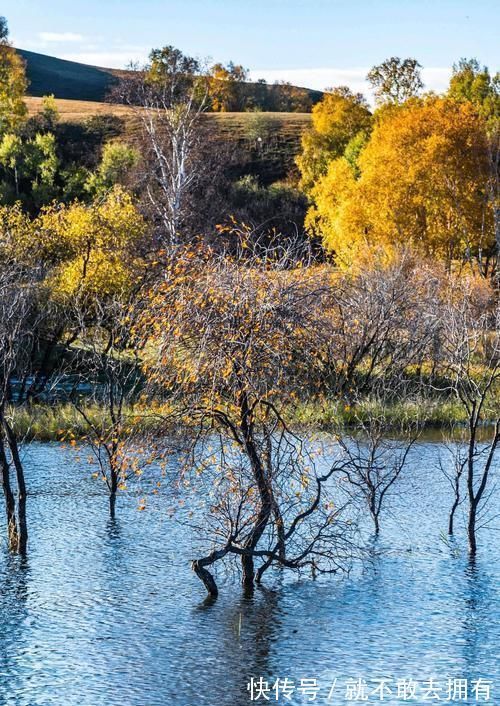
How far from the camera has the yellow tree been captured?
61906 millimetres

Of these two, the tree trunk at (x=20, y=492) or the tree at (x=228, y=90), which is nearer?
the tree trunk at (x=20, y=492)

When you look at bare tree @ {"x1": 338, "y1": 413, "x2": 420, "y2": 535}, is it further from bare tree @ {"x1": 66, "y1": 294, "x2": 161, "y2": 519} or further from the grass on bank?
bare tree @ {"x1": 66, "y1": 294, "x2": 161, "y2": 519}

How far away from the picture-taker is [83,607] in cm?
1861

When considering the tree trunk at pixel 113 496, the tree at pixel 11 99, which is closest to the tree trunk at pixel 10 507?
the tree trunk at pixel 113 496

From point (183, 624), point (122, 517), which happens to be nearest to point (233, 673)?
point (183, 624)

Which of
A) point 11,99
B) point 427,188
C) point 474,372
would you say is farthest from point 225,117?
point 474,372

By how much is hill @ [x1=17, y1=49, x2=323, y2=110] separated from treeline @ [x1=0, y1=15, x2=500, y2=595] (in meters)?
41.7

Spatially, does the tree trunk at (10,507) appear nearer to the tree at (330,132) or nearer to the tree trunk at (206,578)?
the tree trunk at (206,578)

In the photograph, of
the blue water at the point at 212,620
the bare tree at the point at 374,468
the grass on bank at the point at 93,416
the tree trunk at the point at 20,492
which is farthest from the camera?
the grass on bank at the point at 93,416

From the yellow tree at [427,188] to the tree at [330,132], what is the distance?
71.6 ft

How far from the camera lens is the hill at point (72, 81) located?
139875 mm

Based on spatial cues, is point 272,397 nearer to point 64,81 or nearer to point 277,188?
point 277,188

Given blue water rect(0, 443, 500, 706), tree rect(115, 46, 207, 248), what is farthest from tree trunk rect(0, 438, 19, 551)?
tree rect(115, 46, 207, 248)

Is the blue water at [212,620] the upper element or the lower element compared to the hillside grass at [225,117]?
lower
